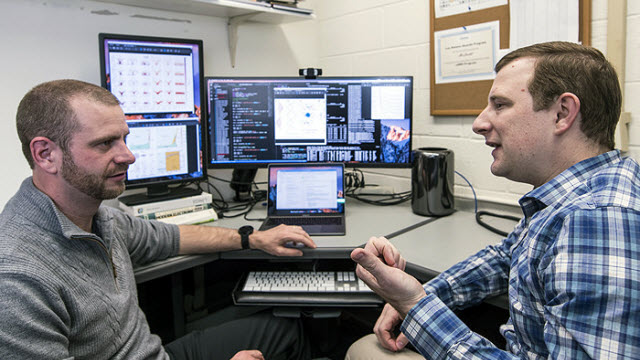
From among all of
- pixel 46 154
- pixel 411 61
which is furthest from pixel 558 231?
pixel 411 61

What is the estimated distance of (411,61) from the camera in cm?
203

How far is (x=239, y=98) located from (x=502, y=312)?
1.37 m

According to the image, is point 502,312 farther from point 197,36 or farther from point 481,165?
point 197,36

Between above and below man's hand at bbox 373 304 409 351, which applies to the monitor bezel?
above

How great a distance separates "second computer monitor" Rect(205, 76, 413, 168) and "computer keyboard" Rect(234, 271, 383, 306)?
1.85ft

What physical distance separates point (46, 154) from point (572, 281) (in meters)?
1.09

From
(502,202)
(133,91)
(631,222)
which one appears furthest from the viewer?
(502,202)

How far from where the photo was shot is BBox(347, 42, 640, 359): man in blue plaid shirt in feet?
2.22

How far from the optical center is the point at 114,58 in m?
A: 1.56

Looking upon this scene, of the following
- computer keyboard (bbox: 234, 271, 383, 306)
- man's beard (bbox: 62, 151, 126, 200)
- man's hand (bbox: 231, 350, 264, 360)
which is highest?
man's beard (bbox: 62, 151, 126, 200)

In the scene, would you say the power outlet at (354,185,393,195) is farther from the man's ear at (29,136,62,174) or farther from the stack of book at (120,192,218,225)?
the man's ear at (29,136,62,174)

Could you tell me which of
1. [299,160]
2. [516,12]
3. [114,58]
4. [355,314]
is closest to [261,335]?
[299,160]

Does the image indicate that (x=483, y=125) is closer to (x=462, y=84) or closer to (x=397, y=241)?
(x=397, y=241)

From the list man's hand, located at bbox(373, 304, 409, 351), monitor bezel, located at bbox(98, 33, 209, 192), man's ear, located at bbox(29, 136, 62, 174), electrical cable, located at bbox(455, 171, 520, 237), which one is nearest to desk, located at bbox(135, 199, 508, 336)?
electrical cable, located at bbox(455, 171, 520, 237)
